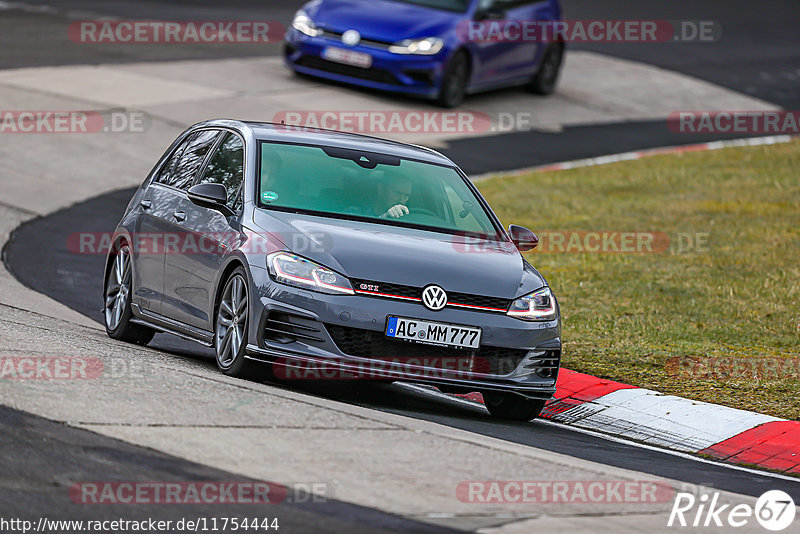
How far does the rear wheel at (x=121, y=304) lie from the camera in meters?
10.3

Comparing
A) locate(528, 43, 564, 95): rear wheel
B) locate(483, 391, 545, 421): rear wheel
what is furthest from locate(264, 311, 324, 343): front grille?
locate(528, 43, 564, 95): rear wheel

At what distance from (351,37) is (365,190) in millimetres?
12175

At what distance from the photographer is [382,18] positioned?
2136cm

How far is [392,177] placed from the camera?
9.62 m

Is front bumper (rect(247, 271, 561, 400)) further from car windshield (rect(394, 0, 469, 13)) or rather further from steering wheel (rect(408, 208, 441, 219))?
car windshield (rect(394, 0, 469, 13))

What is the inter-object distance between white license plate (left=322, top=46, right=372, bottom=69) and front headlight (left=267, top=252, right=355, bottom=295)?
13.2 m

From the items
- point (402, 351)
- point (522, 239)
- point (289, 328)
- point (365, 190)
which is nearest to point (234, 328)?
point (289, 328)

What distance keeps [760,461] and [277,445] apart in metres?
3.35

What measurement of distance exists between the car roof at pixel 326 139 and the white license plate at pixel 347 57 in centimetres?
1108

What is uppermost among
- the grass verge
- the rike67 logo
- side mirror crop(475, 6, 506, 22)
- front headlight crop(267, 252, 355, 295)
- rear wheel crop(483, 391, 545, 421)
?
side mirror crop(475, 6, 506, 22)

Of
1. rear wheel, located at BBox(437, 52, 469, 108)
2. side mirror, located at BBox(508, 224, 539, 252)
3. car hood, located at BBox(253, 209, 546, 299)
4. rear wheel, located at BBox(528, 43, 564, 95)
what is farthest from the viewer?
rear wheel, located at BBox(528, 43, 564, 95)

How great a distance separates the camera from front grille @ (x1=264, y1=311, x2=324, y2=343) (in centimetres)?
823

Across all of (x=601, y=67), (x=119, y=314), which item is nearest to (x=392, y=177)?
(x=119, y=314)

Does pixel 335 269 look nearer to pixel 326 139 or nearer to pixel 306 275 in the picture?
pixel 306 275
